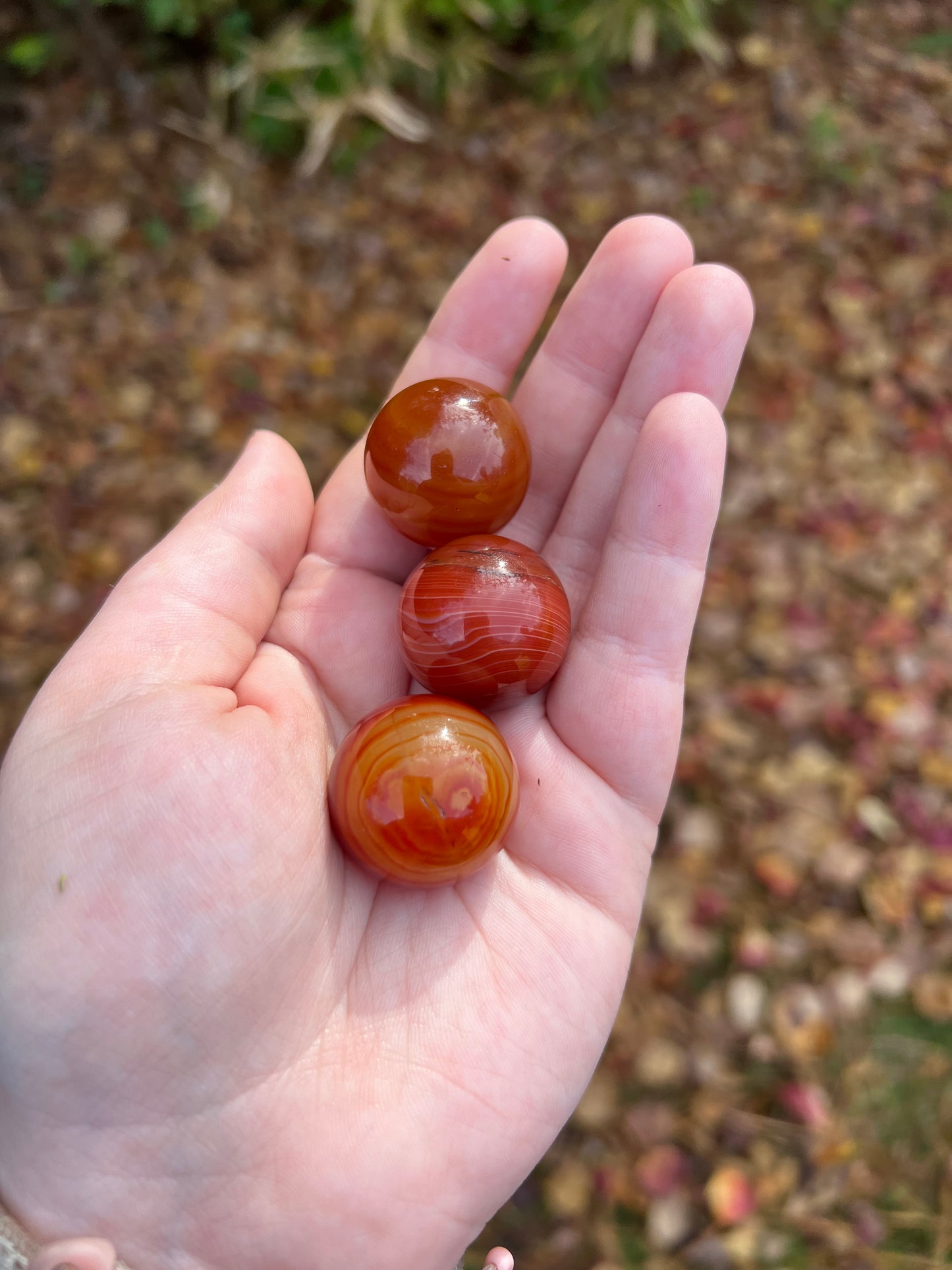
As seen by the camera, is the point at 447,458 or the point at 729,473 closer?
the point at 447,458

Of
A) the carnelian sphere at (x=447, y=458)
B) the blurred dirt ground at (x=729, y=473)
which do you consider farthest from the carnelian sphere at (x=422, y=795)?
the blurred dirt ground at (x=729, y=473)

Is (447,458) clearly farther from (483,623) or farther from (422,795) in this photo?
(422,795)

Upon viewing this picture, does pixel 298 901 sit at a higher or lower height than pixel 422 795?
lower

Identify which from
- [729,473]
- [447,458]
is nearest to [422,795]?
[447,458]

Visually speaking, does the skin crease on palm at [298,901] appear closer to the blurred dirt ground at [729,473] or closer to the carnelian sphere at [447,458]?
the carnelian sphere at [447,458]

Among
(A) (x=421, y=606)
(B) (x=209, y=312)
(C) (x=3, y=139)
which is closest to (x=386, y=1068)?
(A) (x=421, y=606)

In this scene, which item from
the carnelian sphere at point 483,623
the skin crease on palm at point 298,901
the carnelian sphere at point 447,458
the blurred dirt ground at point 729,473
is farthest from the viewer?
the blurred dirt ground at point 729,473

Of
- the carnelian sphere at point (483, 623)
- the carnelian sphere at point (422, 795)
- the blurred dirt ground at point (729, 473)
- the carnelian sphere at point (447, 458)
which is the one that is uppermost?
the carnelian sphere at point (447, 458)
